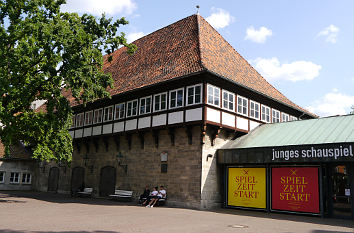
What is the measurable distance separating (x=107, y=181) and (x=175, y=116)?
8.42m

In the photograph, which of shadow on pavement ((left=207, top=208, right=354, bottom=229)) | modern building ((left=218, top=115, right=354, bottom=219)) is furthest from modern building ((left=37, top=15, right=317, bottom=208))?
shadow on pavement ((left=207, top=208, right=354, bottom=229))

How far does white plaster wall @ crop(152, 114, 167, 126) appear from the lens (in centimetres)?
1989

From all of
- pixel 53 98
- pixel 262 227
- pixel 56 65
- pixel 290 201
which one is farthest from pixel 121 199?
pixel 262 227

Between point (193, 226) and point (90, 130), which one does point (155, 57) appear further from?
point (193, 226)

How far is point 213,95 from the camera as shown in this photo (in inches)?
736

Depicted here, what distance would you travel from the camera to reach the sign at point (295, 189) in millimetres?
15895

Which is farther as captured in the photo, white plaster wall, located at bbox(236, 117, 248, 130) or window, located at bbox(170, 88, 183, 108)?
white plaster wall, located at bbox(236, 117, 248, 130)

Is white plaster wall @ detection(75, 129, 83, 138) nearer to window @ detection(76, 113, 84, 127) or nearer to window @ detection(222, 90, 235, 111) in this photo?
window @ detection(76, 113, 84, 127)

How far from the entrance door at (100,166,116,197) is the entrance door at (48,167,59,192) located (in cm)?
740

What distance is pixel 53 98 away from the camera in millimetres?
19828

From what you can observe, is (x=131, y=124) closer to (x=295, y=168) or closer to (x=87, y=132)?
(x=87, y=132)

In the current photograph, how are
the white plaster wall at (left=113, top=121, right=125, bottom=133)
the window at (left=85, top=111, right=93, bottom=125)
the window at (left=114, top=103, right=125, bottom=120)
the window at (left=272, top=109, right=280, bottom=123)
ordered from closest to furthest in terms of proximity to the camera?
1. the white plaster wall at (left=113, top=121, right=125, bottom=133)
2. the window at (left=114, top=103, right=125, bottom=120)
3. the window at (left=272, top=109, right=280, bottom=123)
4. the window at (left=85, top=111, right=93, bottom=125)

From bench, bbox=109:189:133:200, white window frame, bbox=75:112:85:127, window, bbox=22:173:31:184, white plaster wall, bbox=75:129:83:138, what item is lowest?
bench, bbox=109:189:133:200

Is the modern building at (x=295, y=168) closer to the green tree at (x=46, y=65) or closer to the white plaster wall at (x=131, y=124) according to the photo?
the white plaster wall at (x=131, y=124)
